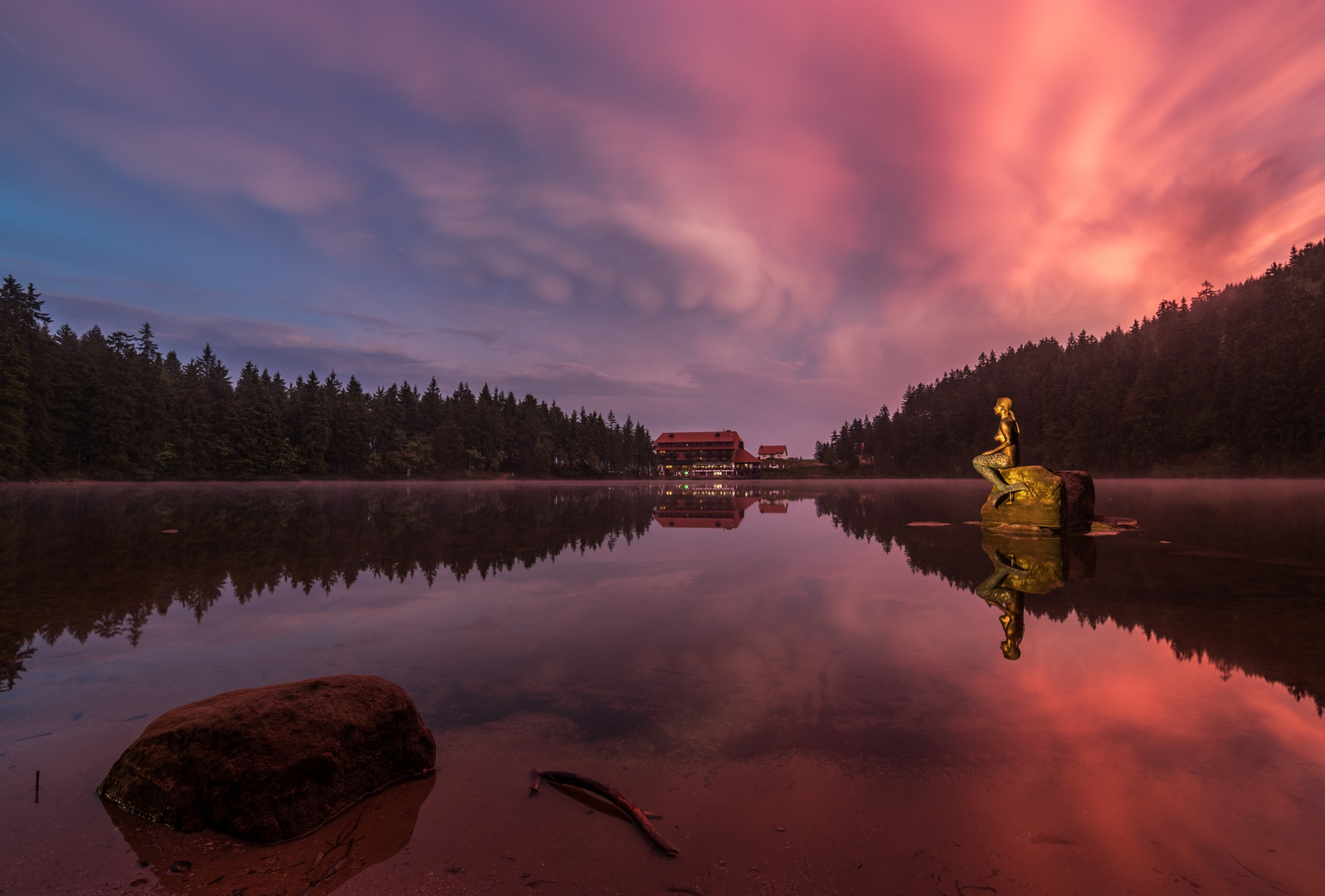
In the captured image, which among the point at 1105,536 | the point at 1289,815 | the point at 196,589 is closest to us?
the point at 1289,815

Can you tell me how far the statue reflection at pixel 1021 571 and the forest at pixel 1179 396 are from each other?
104 metres

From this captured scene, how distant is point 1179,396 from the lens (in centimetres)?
10412

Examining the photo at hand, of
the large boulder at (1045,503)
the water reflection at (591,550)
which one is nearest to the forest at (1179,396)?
the water reflection at (591,550)

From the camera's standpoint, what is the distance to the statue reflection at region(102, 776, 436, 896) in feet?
11.8

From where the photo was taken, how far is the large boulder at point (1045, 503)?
69.3 feet

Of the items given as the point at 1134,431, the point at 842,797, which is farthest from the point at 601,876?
the point at 1134,431

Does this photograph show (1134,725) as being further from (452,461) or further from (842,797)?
(452,461)

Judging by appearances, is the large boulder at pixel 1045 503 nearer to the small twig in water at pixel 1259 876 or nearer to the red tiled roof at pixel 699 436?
the small twig in water at pixel 1259 876

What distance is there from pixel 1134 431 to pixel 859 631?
422 feet

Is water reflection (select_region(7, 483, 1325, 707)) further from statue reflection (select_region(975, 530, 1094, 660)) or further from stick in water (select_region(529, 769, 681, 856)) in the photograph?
stick in water (select_region(529, 769, 681, 856))

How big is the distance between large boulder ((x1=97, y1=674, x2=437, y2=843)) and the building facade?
16143 cm

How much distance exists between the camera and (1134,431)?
103 meters

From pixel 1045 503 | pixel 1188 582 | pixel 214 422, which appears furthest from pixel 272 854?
pixel 214 422

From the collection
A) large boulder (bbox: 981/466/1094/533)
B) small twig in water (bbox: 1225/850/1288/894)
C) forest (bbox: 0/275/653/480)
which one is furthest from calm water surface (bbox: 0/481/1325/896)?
forest (bbox: 0/275/653/480)
